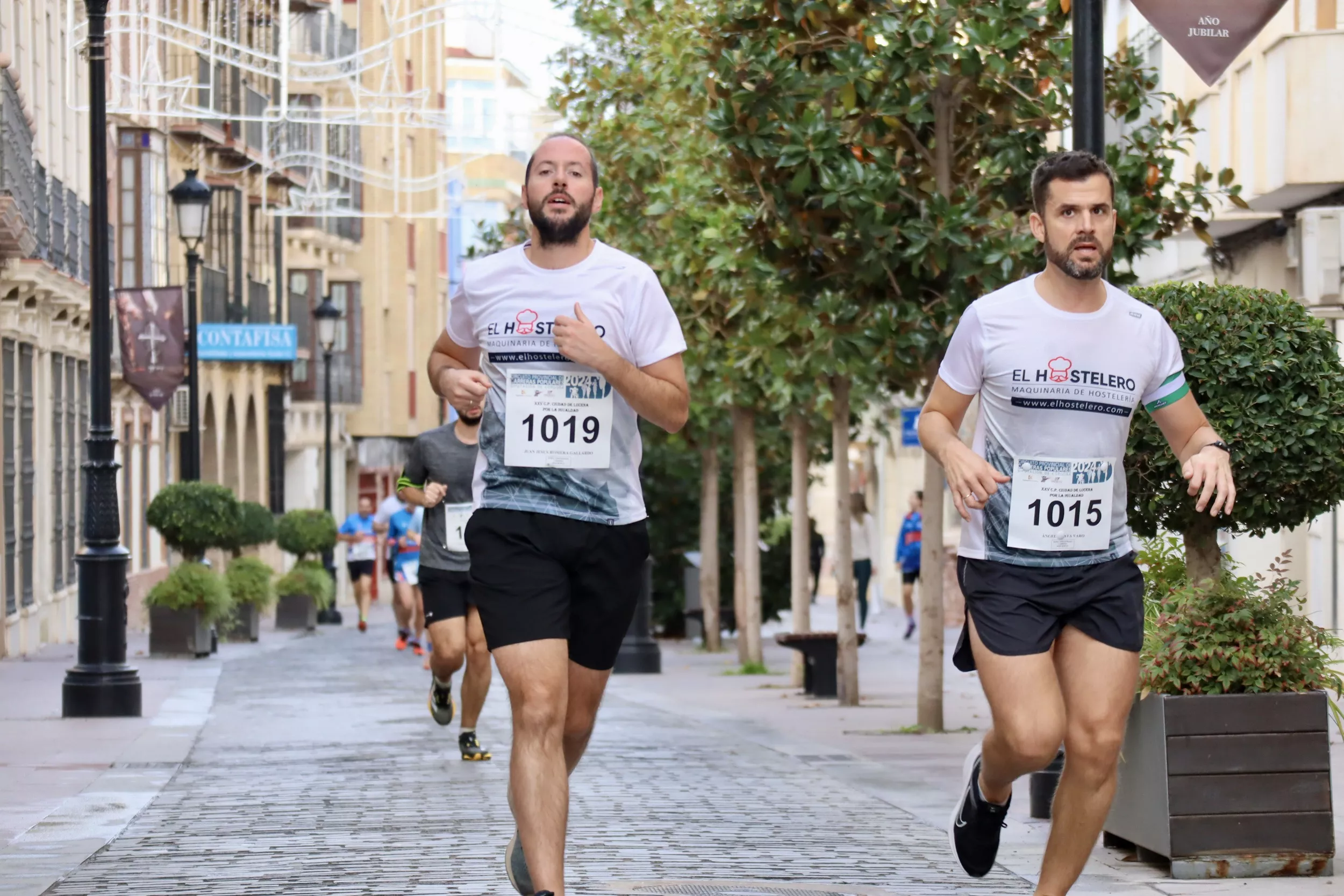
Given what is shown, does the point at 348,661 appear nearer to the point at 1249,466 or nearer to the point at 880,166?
the point at 880,166

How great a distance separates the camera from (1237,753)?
7770mm

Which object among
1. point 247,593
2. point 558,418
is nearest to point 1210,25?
point 558,418

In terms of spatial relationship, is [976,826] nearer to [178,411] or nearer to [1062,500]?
[1062,500]

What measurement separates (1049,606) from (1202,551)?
2439mm

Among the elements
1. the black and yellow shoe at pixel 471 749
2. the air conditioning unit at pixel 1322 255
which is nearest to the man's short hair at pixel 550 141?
the black and yellow shoe at pixel 471 749

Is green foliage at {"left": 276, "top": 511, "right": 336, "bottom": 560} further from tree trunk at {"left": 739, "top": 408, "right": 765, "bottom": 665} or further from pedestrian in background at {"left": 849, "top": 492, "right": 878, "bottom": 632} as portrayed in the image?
tree trunk at {"left": 739, "top": 408, "right": 765, "bottom": 665}

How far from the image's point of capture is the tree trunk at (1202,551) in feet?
28.3

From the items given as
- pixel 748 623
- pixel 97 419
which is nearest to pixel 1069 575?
pixel 97 419

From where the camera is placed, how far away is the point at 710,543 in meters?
27.9

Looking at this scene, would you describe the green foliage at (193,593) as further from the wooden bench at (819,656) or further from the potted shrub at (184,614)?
the wooden bench at (819,656)

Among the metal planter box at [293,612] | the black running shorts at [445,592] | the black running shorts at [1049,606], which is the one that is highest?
the black running shorts at [1049,606]

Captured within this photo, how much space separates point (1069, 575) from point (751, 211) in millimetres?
8536

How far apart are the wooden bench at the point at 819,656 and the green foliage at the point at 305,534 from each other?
20.0 meters

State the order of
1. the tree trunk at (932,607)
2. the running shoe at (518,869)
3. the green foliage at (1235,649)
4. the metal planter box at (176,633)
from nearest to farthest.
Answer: the running shoe at (518,869) < the green foliage at (1235,649) < the tree trunk at (932,607) < the metal planter box at (176,633)
